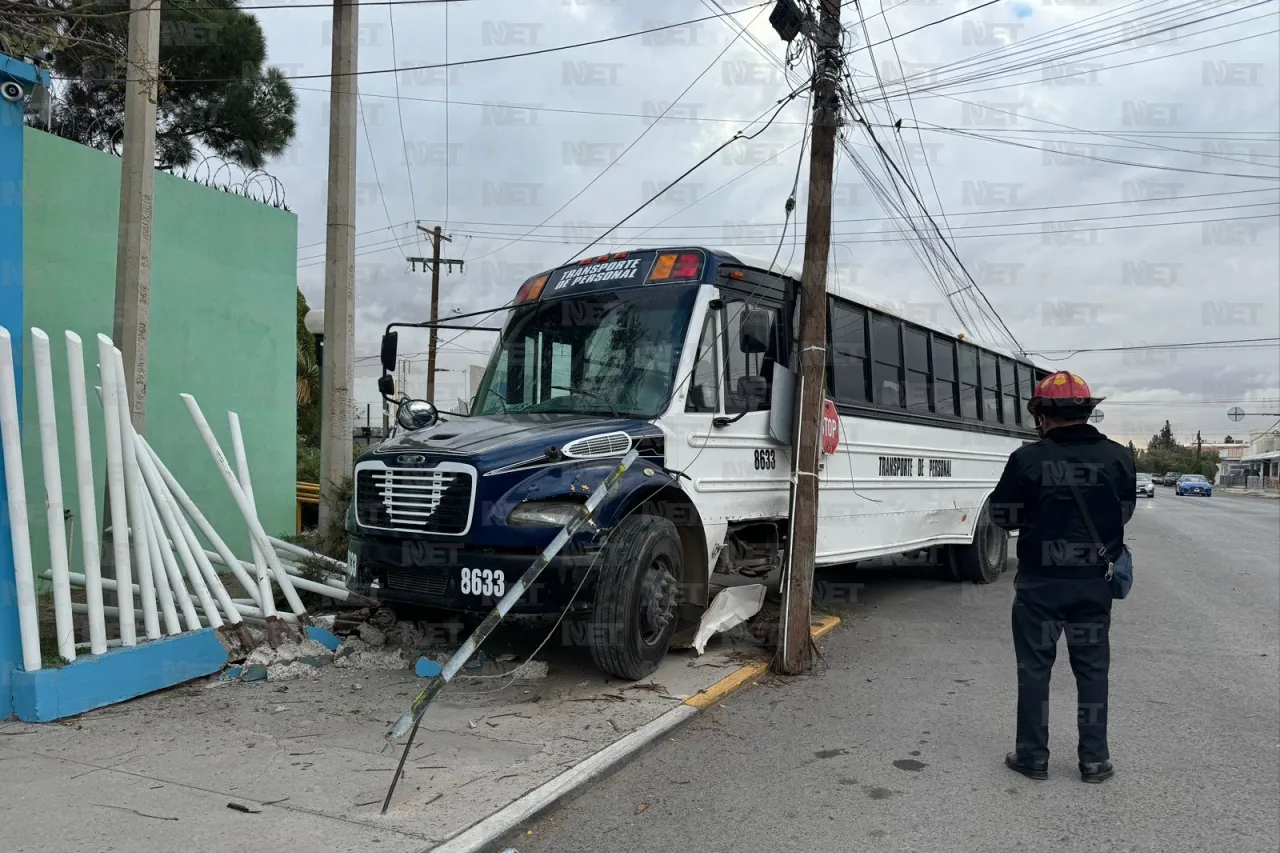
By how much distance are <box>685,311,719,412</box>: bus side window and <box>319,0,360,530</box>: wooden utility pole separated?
4.54 m

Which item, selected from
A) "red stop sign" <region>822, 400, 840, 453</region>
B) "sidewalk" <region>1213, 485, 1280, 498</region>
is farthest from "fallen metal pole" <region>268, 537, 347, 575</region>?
"sidewalk" <region>1213, 485, 1280, 498</region>

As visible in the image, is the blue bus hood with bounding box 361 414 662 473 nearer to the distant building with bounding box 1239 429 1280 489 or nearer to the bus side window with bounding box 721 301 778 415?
the bus side window with bounding box 721 301 778 415

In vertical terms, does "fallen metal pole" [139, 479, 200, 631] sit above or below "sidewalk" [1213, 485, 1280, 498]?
above

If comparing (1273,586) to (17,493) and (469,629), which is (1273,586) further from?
(17,493)

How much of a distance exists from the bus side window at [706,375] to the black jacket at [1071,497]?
89.3 inches

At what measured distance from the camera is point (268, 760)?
4.24 metres

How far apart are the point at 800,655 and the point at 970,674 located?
131cm

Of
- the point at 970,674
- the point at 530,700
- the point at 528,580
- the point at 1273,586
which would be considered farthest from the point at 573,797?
the point at 1273,586

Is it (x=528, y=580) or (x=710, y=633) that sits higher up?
(x=528, y=580)

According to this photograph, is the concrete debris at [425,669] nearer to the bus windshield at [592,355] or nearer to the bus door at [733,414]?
the bus windshield at [592,355]

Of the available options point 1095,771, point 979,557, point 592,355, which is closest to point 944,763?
point 1095,771

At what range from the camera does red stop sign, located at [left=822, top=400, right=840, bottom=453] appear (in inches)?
269

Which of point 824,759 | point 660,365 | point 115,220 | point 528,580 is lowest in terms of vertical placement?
point 824,759

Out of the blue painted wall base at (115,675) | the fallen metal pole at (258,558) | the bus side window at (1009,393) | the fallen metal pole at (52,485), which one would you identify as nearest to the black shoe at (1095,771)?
the fallen metal pole at (258,558)
